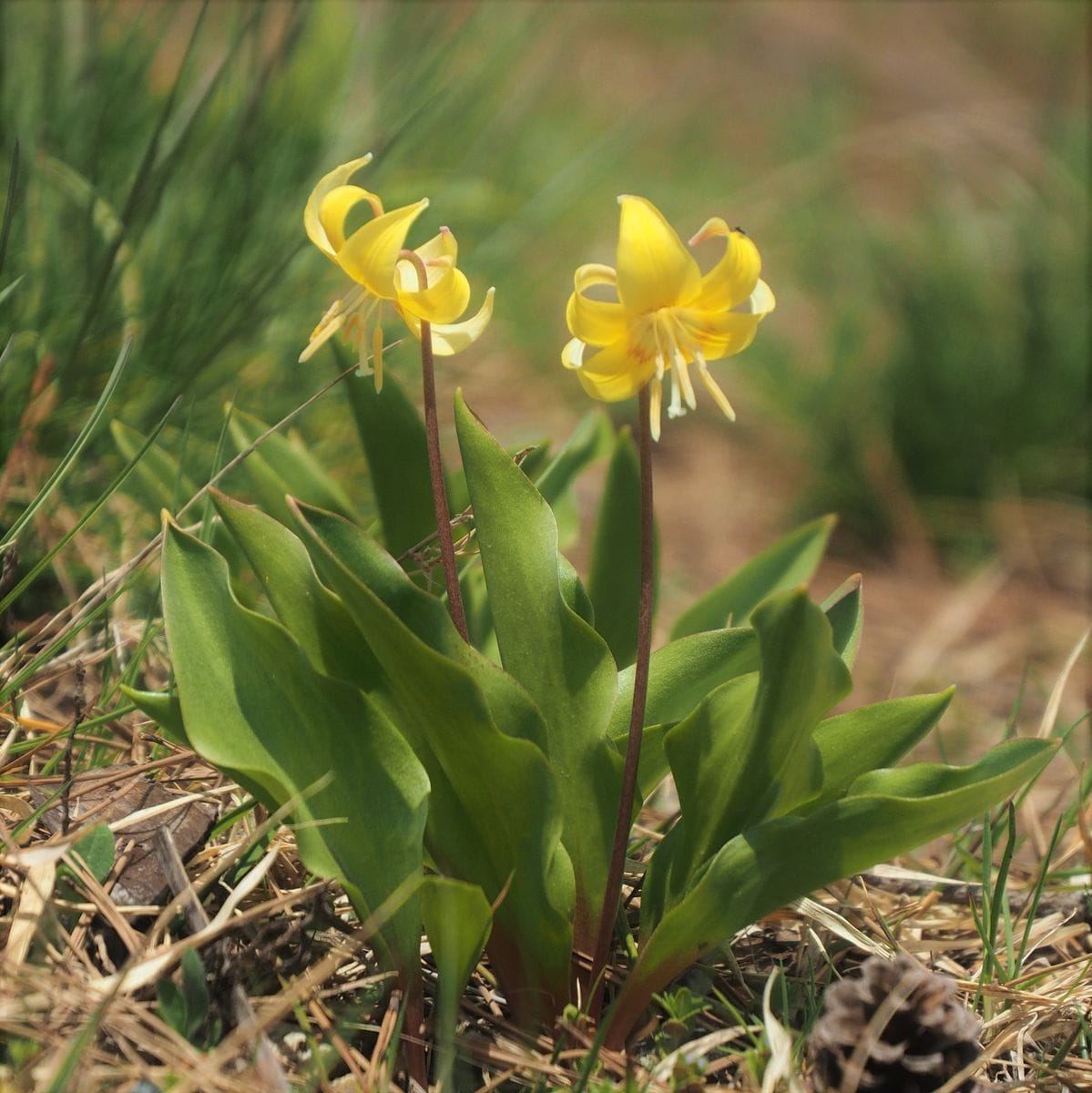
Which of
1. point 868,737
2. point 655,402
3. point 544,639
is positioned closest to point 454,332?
point 655,402

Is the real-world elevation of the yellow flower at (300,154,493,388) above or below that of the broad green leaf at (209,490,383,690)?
above

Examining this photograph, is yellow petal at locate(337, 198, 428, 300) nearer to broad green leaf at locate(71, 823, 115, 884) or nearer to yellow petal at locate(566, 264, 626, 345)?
yellow petal at locate(566, 264, 626, 345)

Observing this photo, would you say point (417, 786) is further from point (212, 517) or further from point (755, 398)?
point (755, 398)

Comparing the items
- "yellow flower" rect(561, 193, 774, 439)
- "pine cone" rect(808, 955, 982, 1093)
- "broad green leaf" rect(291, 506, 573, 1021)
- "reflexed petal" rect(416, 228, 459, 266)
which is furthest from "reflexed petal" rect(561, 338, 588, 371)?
"pine cone" rect(808, 955, 982, 1093)

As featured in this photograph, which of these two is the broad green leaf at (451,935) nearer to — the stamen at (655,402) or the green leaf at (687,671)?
the green leaf at (687,671)

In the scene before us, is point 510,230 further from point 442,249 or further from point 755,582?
point 442,249

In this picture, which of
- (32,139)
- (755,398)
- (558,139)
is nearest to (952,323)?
(755,398)

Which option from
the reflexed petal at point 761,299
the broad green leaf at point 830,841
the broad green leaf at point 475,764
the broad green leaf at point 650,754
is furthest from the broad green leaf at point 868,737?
the reflexed petal at point 761,299
